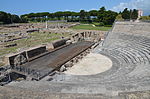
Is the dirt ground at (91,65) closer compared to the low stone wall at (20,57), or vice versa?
the dirt ground at (91,65)

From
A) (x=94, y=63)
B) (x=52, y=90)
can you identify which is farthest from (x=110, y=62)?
(x=52, y=90)

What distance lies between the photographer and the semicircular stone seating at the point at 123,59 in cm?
875

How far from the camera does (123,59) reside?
605 inches

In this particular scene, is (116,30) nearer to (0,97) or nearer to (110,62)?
(110,62)

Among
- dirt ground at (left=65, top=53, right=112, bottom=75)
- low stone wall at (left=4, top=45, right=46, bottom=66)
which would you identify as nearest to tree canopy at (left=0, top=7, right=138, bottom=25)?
dirt ground at (left=65, top=53, right=112, bottom=75)

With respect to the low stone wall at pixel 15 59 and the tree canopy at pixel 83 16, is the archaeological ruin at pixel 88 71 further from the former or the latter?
the tree canopy at pixel 83 16

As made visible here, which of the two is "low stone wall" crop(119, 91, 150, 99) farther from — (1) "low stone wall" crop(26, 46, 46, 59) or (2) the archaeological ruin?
Answer: (1) "low stone wall" crop(26, 46, 46, 59)

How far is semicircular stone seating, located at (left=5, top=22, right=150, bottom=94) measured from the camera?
8753 mm

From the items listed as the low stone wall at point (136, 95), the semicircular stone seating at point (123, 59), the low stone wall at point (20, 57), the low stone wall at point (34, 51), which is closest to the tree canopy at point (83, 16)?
the semicircular stone seating at point (123, 59)

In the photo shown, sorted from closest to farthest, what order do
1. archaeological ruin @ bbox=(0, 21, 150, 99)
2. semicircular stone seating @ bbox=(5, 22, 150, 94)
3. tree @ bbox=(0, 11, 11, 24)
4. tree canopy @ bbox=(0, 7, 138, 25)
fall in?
archaeological ruin @ bbox=(0, 21, 150, 99), semicircular stone seating @ bbox=(5, 22, 150, 94), tree canopy @ bbox=(0, 7, 138, 25), tree @ bbox=(0, 11, 11, 24)

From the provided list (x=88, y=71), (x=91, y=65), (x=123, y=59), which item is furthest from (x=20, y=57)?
(x=123, y=59)

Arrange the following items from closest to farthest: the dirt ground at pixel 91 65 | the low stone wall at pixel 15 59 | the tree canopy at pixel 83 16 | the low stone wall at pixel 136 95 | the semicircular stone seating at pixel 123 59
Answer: the low stone wall at pixel 136 95
the semicircular stone seating at pixel 123 59
the dirt ground at pixel 91 65
the low stone wall at pixel 15 59
the tree canopy at pixel 83 16

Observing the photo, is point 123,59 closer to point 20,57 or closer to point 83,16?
point 20,57

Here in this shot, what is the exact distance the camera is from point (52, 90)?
21.5 ft
